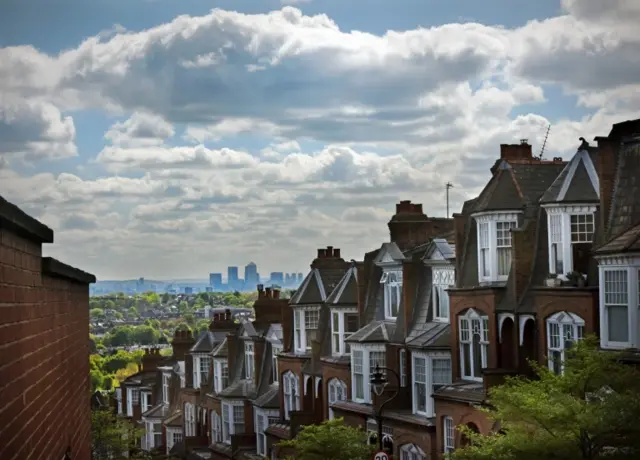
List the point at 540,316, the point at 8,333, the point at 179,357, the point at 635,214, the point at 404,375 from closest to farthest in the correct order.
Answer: the point at 8,333 → the point at 635,214 → the point at 540,316 → the point at 404,375 → the point at 179,357

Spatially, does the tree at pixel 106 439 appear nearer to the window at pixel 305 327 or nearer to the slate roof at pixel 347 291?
the window at pixel 305 327

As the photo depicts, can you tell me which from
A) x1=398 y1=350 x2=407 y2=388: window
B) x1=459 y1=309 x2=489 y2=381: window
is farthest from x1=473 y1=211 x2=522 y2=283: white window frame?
x1=398 y1=350 x2=407 y2=388: window

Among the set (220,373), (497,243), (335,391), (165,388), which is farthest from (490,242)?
(165,388)

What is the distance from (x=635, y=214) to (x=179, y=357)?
6216 centimetres

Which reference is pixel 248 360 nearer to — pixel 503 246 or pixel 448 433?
pixel 448 433

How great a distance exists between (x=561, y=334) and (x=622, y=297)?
4112 millimetres

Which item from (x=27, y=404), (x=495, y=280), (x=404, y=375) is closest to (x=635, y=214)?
(x=495, y=280)

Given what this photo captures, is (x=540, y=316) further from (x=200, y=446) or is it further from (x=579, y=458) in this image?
(x=200, y=446)

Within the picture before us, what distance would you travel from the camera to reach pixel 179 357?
89.5 m

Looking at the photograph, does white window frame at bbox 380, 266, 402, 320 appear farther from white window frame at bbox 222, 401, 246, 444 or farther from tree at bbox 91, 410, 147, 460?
tree at bbox 91, 410, 147, 460

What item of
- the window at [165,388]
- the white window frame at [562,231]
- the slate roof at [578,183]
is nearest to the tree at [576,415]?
the white window frame at [562,231]

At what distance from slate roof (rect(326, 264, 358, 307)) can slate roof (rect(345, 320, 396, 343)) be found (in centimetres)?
456

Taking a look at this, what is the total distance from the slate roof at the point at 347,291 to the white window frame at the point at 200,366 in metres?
24.0

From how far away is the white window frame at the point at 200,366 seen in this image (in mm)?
76625
